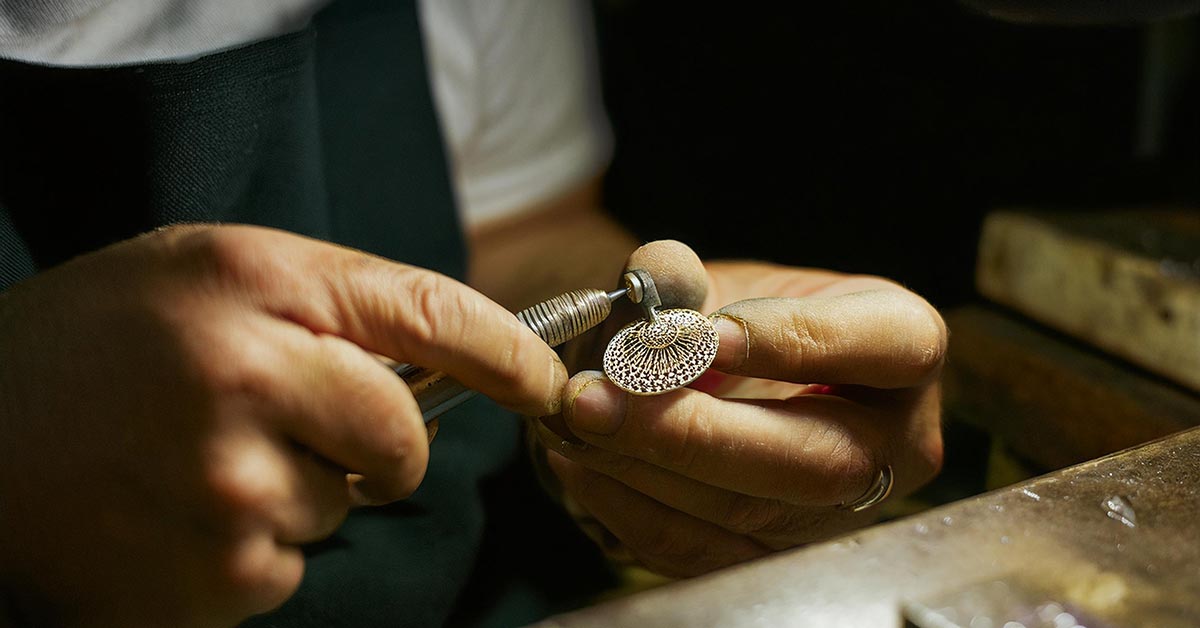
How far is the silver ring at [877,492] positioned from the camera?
0.81m

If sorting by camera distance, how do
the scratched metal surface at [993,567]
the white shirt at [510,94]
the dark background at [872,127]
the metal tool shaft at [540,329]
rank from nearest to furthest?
the scratched metal surface at [993,567]
the metal tool shaft at [540,329]
the white shirt at [510,94]
the dark background at [872,127]

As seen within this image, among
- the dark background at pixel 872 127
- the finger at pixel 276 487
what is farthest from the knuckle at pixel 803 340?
Answer: the dark background at pixel 872 127

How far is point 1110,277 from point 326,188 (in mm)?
958

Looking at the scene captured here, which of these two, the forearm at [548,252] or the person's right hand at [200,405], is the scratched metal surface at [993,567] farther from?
the forearm at [548,252]

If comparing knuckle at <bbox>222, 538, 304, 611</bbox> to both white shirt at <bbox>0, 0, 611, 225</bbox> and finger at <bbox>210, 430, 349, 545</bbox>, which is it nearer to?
finger at <bbox>210, 430, 349, 545</bbox>

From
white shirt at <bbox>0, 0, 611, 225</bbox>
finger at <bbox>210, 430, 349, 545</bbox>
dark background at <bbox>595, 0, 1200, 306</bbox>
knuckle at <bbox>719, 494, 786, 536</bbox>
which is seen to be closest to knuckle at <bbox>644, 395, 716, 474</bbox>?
knuckle at <bbox>719, 494, 786, 536</bbox>

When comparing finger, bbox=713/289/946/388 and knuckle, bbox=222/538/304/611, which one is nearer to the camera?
knuckle, bbox=222/538/304/611

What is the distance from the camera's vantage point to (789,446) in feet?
2.40

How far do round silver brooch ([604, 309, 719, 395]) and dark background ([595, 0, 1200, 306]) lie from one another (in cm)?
89

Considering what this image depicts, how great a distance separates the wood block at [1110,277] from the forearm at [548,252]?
548mm

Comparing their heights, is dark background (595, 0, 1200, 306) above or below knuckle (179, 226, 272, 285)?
below

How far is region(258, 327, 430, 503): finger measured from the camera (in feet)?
1.79

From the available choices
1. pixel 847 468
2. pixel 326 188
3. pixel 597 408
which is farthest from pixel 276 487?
pixel 326 188

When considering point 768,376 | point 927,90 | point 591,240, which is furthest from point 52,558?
point 927,90
